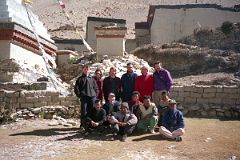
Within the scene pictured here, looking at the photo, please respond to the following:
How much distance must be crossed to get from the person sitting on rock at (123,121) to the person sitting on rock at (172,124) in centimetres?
61

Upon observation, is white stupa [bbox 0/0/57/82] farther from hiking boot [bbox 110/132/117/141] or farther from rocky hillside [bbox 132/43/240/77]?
rocky hillside [bbox 132/43/240/77]

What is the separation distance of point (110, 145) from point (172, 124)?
4.67 ft

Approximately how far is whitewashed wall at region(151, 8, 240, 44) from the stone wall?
1817 centimetres

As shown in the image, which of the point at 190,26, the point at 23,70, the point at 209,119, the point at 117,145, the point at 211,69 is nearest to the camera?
the point at 117,145

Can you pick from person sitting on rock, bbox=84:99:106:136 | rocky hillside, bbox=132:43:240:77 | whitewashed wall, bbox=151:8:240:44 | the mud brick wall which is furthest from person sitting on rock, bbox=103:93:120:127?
whitewashed wall, bbox=151:8:240:44

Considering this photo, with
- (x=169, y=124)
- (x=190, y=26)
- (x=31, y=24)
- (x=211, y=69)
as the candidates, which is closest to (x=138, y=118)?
(x=169, y=124)

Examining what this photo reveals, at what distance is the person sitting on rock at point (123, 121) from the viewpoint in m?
8.66

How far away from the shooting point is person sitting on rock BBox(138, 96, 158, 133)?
8.96m

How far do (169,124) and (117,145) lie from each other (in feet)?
4.19

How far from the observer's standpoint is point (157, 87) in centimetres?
952

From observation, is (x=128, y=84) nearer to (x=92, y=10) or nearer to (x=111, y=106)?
(x=111, y=106)

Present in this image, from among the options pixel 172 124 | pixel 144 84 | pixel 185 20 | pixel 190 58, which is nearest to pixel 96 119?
pixel 144 84

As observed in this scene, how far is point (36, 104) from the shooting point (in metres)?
10.9

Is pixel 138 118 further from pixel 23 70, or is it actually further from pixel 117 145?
pixel 23 70
